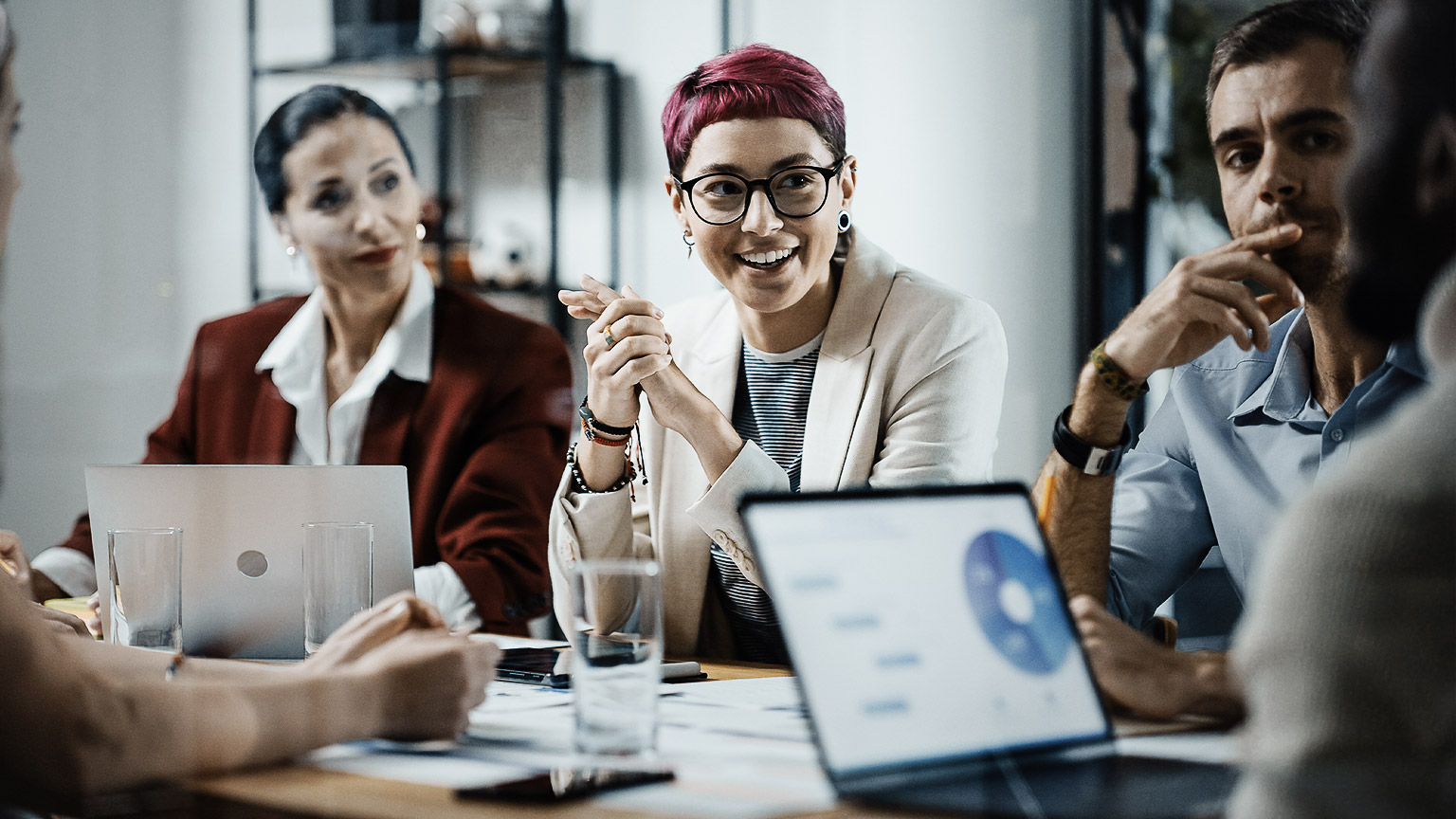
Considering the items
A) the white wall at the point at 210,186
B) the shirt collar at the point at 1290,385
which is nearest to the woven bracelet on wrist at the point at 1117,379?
the shirt collar at the point at 1290,385

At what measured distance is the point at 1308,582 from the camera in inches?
26.2

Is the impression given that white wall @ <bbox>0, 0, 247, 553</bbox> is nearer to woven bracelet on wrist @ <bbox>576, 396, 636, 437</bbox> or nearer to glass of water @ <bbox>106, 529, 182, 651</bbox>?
woven bracelet on wrist @ <bbox>576, 396, 636, 437</bbox>

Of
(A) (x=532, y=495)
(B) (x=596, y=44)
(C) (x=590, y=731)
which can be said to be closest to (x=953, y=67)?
(B) (x=596, y=44)

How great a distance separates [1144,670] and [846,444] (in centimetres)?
86

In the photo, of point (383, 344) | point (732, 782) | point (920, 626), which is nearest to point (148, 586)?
point (732, 782)

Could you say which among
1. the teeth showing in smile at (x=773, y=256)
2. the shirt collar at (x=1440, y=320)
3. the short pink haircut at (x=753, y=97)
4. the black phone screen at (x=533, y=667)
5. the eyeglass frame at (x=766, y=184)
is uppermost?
the short pink haircut at (x=753, y=97)

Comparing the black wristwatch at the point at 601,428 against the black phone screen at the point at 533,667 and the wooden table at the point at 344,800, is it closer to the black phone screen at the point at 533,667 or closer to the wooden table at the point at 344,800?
the black phone screen at the point at 533,667

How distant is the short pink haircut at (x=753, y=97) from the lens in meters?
1.93

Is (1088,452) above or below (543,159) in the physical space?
below

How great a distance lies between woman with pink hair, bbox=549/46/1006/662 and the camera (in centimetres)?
186

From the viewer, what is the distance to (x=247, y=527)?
1530mm

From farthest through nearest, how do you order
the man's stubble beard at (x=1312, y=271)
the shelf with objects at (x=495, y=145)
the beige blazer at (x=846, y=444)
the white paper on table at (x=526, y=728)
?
the shelf with objects at (x=495, y=145)
the beige blazer at (x=846, y=444)
the man's stubble beard at (x=1312, y=271)
the white paper on table at (x=526, y=728)

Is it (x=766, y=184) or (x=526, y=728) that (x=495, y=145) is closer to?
(x=766, y=184)

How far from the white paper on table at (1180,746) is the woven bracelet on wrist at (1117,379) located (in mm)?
565
